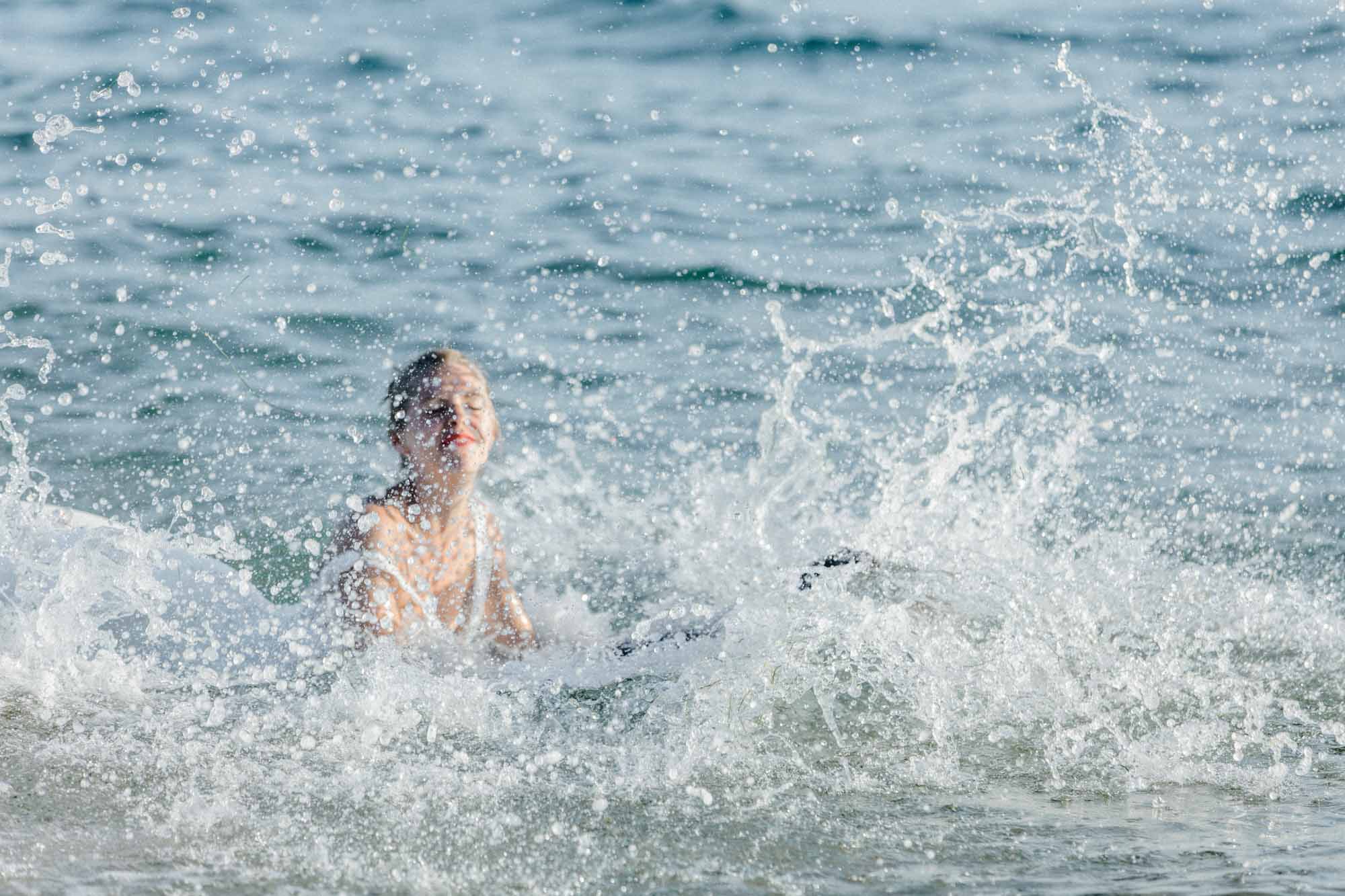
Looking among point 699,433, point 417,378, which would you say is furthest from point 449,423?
point 699,433

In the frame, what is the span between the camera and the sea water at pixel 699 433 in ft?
10.7

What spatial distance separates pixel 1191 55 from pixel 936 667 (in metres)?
8.68

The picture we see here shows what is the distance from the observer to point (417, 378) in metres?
4.82

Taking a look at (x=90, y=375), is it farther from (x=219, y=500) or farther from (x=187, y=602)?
(x=187, y=602)

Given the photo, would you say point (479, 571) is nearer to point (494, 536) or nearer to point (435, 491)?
point (494, 536)

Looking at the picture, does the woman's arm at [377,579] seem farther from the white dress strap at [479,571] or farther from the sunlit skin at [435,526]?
the white dress strap at [479,571]

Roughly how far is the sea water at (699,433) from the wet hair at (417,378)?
0.68 m

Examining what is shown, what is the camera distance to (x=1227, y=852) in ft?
10.1

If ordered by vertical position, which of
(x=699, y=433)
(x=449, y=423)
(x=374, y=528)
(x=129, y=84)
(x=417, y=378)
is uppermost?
(x=129, y=84)

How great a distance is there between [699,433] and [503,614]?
7.15ft

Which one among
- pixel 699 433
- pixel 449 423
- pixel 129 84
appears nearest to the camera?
pixel 449 423

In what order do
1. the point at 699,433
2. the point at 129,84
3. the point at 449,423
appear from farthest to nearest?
1. the point at 129,84
2. the point at 699,433
3. the point at 449,423

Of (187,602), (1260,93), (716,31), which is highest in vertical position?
(716,31)

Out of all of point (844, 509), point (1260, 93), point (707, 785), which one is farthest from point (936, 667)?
point (1260, 93)
